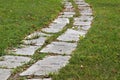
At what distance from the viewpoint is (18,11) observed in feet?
35.3

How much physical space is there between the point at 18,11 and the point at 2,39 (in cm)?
365

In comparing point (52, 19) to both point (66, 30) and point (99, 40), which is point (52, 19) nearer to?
point (66, 30)

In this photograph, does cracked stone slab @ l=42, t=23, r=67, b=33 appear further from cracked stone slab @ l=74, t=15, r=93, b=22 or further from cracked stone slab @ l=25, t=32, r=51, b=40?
cracked stone slab @ l=74, t=15, r=93, b=22

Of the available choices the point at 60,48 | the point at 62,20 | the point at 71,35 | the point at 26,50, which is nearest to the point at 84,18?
the point at 62,20

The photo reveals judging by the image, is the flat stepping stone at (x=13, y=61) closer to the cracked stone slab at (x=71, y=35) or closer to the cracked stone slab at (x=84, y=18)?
the cracked stone slab at (x=71, y=35)

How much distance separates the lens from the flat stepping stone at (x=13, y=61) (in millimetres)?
5613

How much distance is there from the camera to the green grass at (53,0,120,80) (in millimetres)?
5211

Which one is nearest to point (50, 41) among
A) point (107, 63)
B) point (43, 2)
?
point (107, 63)

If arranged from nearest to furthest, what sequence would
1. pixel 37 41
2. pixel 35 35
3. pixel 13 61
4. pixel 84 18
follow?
pixel 13 61 → pixel 37 41 → pixel 35 35 → pixel 84 18

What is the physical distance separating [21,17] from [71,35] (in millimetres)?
2312

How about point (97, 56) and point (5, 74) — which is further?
point (97, 56)

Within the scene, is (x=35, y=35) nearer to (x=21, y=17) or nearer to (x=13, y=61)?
(x=13, y=61)

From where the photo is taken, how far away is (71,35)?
307 inches

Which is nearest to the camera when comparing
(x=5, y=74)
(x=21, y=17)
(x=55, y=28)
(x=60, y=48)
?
(x=5, y=74)
